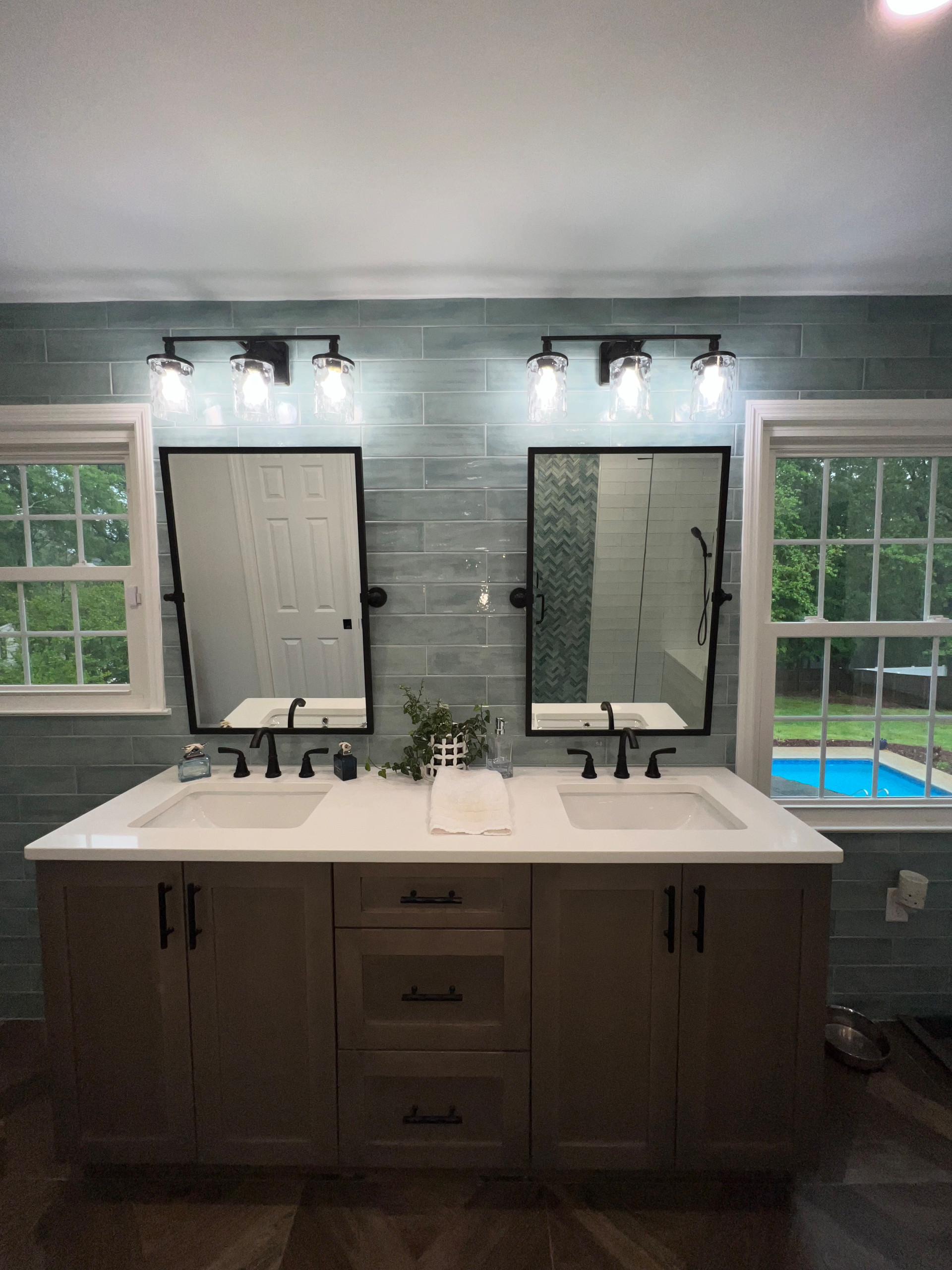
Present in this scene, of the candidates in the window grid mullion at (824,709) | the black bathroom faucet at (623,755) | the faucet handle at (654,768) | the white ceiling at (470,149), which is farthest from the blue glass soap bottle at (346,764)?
the window grid mullion at (824,709)

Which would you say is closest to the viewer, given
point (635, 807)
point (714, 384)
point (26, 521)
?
point (714, 384)

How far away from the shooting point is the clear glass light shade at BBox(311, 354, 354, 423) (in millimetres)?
1738

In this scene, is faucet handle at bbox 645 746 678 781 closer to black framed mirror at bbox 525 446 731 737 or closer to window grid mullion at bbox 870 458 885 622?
black framed mirror at bbox 525 446 731 737

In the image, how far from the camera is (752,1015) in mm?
1427

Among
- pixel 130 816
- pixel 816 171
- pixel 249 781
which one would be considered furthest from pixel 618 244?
pixel 130 816

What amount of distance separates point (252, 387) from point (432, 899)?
63.0 inches

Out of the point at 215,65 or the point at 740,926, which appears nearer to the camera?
the point at 215,65

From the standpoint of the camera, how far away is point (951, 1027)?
2.02 meters

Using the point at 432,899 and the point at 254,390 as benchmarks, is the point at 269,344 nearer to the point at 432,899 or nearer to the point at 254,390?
the point at 254,390

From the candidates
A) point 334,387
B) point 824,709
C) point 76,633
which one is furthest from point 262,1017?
point 824,709

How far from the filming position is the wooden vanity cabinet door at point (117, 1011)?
1.43m

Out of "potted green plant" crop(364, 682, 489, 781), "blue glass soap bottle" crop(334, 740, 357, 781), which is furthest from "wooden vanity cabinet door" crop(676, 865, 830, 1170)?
"blue glass soap bottle" crop(334, 740, 357, 781)

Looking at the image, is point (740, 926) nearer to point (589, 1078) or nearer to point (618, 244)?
point (589, 1078)

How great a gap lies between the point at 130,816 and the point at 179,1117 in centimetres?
78
